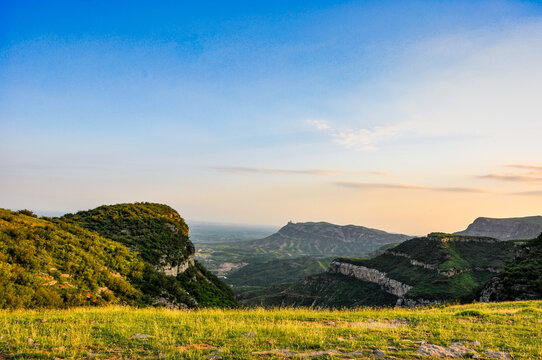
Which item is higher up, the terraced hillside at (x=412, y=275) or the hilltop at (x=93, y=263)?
the hilltop at (x=93, y=263)

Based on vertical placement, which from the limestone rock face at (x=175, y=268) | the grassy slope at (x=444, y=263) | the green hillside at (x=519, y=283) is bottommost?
the grassy slope at (x=444, y=263)

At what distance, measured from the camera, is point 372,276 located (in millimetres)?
131625

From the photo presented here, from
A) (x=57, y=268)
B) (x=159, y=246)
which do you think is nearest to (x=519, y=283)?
(x=159, y=246)

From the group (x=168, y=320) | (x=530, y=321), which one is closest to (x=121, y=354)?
(x=168, y=320)

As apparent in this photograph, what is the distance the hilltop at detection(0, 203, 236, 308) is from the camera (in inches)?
806

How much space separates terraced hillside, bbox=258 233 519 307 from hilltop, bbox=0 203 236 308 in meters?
83.5

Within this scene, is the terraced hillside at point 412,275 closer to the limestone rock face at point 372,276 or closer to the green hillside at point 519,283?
the limestone rock face at point 372,276

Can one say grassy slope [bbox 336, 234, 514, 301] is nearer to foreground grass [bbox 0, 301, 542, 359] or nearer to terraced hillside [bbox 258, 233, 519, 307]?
terraced hillside [bbox 258, 233, 519, 307]

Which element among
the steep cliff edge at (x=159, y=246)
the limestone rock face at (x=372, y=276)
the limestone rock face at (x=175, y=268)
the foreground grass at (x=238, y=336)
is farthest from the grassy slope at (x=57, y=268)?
the limestone rock face at (x=372, y=276)

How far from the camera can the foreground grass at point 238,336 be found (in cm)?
871

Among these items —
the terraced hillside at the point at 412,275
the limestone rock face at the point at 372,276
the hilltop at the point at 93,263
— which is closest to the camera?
the hilltop at the point at 93,263

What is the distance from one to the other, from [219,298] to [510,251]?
13314cm

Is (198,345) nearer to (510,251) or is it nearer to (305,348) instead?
(305,348)

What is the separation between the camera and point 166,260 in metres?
44.9
